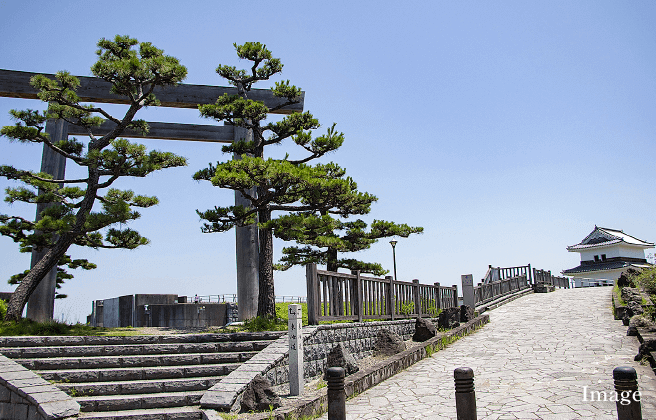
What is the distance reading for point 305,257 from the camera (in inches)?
619

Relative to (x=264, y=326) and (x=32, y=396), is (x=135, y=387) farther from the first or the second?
(x=264, y=326)

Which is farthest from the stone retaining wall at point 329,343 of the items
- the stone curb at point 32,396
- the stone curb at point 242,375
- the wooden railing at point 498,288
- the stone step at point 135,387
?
the wooden railing at point 498,288

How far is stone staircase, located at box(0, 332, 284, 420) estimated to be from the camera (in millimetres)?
6762

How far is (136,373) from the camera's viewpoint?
7605 millimetres

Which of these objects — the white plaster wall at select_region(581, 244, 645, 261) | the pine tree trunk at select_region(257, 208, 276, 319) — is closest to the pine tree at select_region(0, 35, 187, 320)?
the pine tree trunk at select_region(257, 208, 276, 319)

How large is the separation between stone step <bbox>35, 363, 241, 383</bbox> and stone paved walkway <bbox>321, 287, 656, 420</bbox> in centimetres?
239

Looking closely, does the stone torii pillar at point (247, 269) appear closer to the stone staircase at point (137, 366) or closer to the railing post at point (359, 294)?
the railing post at point (359, 294)

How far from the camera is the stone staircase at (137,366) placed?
6.76 meters

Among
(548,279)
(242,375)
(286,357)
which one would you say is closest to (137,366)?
(242,375)

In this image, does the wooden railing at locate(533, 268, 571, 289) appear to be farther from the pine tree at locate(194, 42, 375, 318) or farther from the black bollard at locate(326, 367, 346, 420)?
the black bollard at locate(326, 367, 346, 420)

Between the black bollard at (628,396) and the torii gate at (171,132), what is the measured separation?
1089 centimetres

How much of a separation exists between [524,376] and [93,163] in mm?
10492

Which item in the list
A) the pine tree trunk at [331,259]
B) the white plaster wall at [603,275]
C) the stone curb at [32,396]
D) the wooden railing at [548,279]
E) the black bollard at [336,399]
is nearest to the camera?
the black bollard at [336,399]

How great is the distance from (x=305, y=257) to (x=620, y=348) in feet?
30.2
